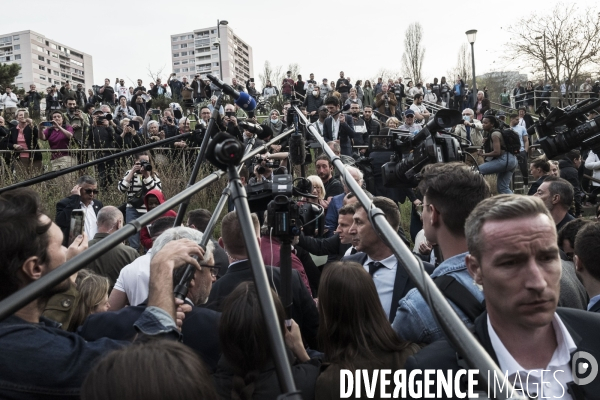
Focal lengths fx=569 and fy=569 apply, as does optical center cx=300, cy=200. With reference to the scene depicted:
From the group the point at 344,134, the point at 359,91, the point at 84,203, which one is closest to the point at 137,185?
the point at 84,203

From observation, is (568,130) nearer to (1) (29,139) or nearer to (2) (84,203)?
(2) (84,203)

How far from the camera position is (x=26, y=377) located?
1649 millimetres

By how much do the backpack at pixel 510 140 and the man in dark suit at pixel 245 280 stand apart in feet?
21.7

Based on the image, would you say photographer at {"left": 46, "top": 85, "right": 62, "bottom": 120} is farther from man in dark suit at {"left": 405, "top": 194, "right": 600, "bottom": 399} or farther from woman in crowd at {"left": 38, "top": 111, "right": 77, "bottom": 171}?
man in dark suit at {"left": 405, "top": 194, "right": 600, "bottom": 399}

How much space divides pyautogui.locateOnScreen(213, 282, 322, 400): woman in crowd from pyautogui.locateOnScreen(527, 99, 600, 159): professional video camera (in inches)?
124

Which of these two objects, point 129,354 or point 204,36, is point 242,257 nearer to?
point 129,354

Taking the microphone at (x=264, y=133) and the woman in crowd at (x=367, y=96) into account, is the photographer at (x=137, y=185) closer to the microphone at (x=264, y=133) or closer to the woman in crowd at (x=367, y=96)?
the microphone at (x=264, y=133)

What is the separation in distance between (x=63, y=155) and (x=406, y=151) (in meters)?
9.60

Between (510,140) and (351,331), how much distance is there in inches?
299

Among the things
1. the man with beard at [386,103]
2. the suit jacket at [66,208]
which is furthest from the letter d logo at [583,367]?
the man with beard at [386,103]

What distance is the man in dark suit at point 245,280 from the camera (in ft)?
10.9

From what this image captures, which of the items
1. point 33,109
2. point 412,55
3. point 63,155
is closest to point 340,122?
point 63,155

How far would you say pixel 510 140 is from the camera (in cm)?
924

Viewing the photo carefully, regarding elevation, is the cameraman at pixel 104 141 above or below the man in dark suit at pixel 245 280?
above
